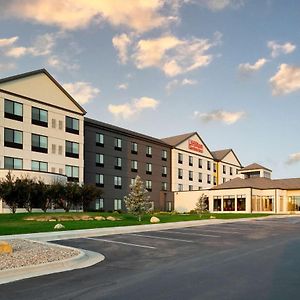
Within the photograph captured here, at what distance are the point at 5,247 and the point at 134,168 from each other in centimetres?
4854

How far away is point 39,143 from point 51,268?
34496mm

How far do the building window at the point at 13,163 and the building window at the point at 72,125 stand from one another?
7780 mm

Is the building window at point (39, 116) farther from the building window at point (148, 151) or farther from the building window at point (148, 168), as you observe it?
the building window at point (148, 168)

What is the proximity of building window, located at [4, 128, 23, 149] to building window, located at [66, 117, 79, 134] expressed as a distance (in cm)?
685

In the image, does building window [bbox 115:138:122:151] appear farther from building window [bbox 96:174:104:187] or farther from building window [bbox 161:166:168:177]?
building window [bbox 161:166:168:177]

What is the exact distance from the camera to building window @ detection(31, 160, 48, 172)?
4232cm

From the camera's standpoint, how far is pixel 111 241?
1719 centimetres

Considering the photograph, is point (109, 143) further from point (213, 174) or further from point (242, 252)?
point (242, 252)

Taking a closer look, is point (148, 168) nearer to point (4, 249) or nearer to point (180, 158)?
point (180, 158)

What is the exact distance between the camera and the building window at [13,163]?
3965cm

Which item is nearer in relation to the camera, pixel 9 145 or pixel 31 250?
pixel 31 250

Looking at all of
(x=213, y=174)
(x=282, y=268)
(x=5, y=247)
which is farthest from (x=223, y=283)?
(x=213, y=174)

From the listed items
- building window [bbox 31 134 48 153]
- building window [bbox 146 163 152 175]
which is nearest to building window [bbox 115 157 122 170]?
building window [bbox 146 163 152 175]

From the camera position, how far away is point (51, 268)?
33.6 feet
